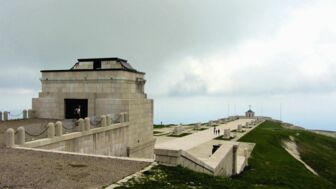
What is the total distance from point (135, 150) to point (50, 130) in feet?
28.0

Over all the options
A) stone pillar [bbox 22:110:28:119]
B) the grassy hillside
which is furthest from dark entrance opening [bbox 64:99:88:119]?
the grassy hillside

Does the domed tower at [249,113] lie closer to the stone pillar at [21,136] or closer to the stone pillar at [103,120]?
the stone pillar at [103,120]

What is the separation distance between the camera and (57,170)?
1028cm

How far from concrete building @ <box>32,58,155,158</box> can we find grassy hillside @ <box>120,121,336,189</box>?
310 inches

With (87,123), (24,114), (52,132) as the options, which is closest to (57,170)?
(52,132)

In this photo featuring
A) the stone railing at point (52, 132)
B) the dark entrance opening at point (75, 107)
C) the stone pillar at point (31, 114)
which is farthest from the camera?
the stone pillar at point (31, 114)

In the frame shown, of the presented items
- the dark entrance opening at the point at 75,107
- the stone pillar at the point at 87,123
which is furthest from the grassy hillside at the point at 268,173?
the dark entrance opening at the point at 75,107

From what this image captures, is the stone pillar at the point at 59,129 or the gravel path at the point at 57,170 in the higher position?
the stone pillar at the point at 59,129

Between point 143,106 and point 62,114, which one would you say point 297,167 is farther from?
point 62,114

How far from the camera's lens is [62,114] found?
77.0ft

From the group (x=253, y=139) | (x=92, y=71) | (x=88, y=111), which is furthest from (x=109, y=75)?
(x=253, y=139)

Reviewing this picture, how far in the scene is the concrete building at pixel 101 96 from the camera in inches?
862

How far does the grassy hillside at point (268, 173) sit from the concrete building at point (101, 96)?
310 inches

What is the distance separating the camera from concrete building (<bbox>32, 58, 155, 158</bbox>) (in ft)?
71.8
